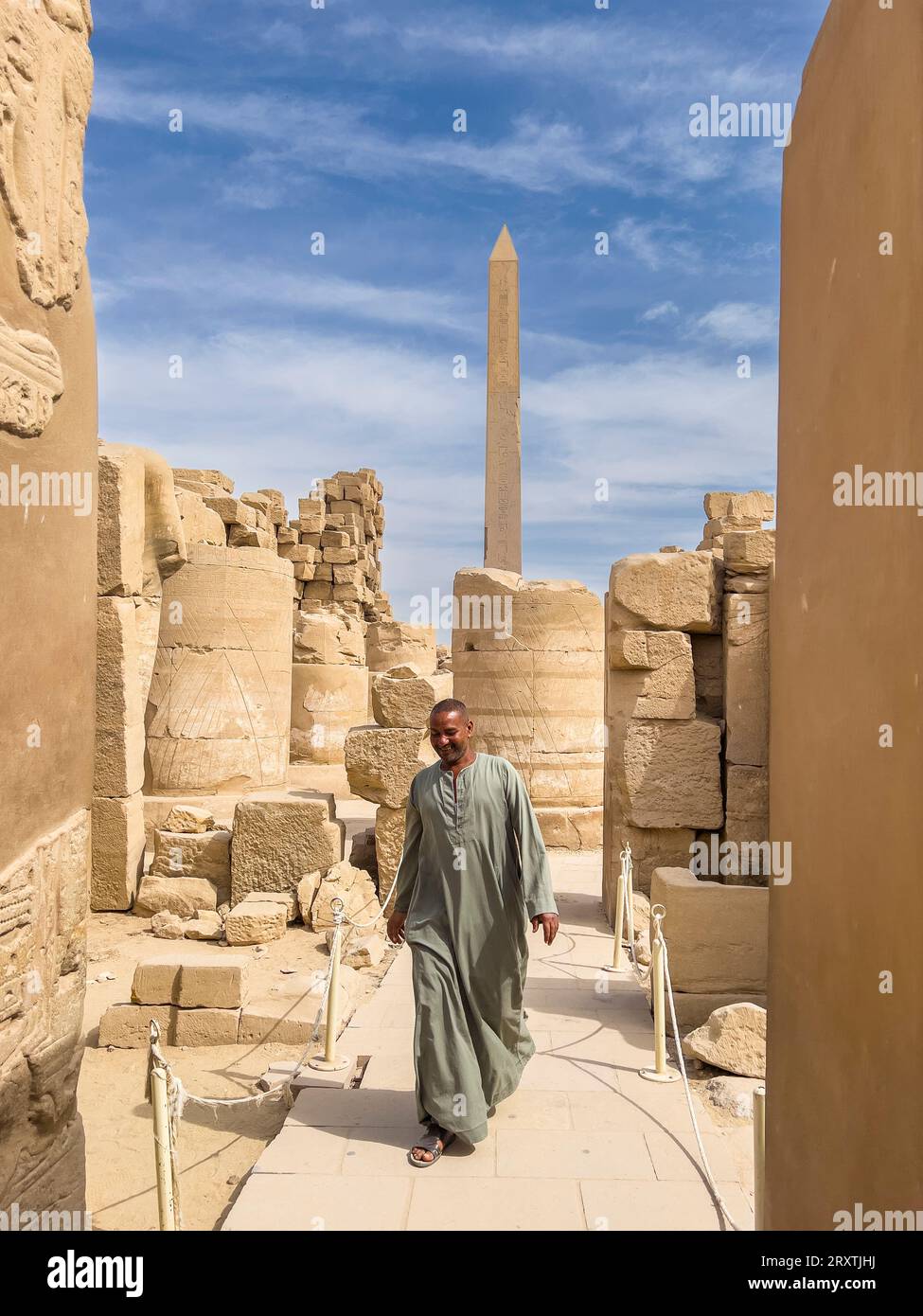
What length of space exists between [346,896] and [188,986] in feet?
7.16

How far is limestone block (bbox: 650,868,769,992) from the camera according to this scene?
5.76 m

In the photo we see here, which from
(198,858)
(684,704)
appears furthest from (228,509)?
(684,704)

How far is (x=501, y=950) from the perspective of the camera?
3.96m

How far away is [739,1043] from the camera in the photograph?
5.16m

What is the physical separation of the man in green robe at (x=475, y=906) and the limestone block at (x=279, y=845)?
4.57 meters

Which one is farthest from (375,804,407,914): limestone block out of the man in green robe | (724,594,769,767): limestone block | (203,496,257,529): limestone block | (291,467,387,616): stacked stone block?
(291,467,387,616): stacked stone block

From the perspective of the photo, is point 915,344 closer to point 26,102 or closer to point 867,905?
point 867,905

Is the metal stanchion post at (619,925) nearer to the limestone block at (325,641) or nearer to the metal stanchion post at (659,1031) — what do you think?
the metal stanchion post at (659,1031)

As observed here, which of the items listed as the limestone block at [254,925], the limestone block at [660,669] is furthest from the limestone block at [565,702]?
the limestone block at [254,925]

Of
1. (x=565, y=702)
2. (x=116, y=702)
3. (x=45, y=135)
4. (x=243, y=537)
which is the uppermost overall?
(x=243, y=537)

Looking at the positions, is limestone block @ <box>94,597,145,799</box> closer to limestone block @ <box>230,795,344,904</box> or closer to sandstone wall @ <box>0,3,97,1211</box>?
limestone block @ <box>230,795,344,904</box>

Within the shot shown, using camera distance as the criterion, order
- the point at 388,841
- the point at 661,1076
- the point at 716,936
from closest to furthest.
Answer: the point at 661,1076 < the point at 716,936 < the point at 388,841

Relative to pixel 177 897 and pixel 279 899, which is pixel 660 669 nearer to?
pixel 279 899

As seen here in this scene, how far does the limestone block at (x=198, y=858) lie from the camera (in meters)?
8.78
